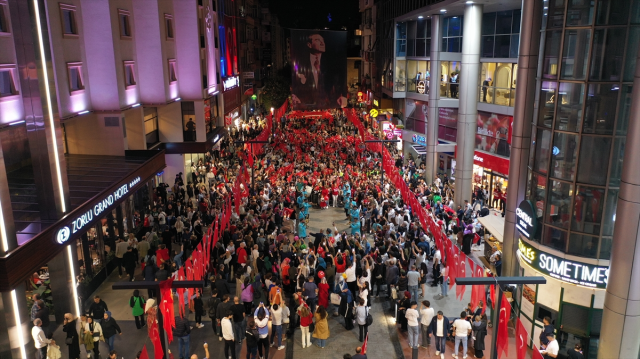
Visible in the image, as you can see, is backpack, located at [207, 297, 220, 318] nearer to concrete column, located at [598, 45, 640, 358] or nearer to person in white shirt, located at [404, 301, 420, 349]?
person in white shirt, located at [404, 301, 420, 349]

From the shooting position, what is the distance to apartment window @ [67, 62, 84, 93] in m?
19.0

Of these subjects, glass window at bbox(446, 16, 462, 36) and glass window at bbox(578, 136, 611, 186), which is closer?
glass window at bbox(578, 136, 611, 186)

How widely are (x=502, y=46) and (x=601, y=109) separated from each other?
16.0m

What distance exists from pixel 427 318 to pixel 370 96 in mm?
51093

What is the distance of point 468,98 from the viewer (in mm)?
27172

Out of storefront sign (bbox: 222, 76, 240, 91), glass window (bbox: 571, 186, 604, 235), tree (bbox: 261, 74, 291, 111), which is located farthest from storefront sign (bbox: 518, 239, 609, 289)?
tree (bbox: 261, 74, 291, 111)

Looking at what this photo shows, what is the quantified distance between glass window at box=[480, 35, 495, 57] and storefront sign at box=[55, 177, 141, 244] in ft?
67.0

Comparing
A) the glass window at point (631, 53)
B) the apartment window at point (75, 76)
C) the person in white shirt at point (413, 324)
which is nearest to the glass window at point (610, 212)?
the glass window at point (631, 53)

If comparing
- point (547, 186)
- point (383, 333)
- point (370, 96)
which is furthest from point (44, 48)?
point (370, 96)

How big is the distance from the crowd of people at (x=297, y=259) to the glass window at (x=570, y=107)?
5302 millimetres

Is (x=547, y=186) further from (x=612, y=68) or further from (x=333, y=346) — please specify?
(x=333, y=346)

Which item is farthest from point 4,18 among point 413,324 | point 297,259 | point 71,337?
point 413,324

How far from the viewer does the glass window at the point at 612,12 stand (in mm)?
11930

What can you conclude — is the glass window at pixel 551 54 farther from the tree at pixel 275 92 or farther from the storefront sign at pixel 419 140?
the tree at pixel 275 92
